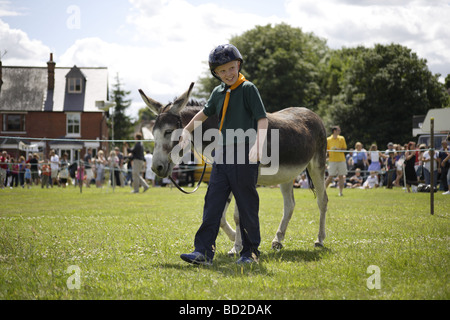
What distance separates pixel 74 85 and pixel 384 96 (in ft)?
119

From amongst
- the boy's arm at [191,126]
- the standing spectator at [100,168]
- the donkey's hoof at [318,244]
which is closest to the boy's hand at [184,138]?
the boy's arm at [191,126]

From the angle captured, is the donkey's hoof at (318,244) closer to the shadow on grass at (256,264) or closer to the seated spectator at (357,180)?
the shadow on grass at (256,264)

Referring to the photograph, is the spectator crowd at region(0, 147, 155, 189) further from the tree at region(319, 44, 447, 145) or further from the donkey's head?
the tree at region(319, 44, 447, 145)

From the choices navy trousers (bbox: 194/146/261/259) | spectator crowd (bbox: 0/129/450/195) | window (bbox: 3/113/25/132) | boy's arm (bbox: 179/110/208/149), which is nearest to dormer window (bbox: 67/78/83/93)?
window (bbox: 3/113/25/132)

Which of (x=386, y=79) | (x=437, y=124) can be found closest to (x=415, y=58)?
(x=386, y=79)

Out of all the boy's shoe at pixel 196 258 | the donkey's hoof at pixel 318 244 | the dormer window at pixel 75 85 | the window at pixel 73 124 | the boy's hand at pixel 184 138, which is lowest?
the donkey's hoof at pixel 318 244

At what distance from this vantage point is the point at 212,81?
6103 centimetres

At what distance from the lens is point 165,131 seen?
6.62m

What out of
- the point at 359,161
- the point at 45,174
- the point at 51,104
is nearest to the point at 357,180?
the point at 359,161

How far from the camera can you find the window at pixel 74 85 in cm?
6081

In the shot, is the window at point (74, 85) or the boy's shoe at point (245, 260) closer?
the boy's shoe at point (245, 260)

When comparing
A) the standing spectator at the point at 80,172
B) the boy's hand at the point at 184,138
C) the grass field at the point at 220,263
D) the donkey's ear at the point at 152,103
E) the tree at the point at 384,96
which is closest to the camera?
the grass field at the point at 220,263

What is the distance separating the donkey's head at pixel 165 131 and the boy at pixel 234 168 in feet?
2.33
